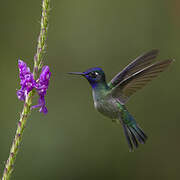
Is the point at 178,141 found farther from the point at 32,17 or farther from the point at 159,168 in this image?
the point at 32,17

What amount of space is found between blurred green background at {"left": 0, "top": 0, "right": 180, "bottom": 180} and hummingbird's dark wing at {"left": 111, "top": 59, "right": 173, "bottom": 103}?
2.54m

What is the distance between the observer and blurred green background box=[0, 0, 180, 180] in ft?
16.6

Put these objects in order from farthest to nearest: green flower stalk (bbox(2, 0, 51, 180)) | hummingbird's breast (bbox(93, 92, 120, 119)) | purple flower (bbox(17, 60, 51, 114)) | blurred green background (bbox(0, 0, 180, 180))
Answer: blurred green background (bbox(0, 0, 180, 180)) → hummingbird's breast (bbox(93, 92, 120, 119)) → purple flower (bbox(17, 60, 51, 114)) → green flower stalk (bbox(2, 0, 51, 180))

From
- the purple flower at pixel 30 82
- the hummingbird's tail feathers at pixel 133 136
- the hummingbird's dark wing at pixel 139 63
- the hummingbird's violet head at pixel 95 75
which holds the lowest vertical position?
the hummingbird's tail feathers at pixel 133 136

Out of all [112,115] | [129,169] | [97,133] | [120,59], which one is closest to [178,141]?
[129,169]

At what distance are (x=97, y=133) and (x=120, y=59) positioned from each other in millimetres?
1403

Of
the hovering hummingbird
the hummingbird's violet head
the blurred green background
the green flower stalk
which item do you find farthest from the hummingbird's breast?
the blurred green background

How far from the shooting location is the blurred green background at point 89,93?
5.05 metres

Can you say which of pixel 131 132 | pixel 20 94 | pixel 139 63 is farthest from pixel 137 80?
pixel 20 94

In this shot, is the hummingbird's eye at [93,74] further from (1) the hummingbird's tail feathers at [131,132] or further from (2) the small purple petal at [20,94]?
(2) the small purple petal at [20,94]

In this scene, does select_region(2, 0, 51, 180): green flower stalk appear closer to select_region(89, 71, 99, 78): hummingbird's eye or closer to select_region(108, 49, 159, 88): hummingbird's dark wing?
select_region(89, 71, 99, 78): hummingbird's eye

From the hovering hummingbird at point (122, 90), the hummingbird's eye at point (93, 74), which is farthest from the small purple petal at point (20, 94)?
the hummingbird's eye at point (93, 74)

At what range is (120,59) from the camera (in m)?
5.63

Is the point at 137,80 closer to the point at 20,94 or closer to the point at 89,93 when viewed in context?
the point at 20,94
